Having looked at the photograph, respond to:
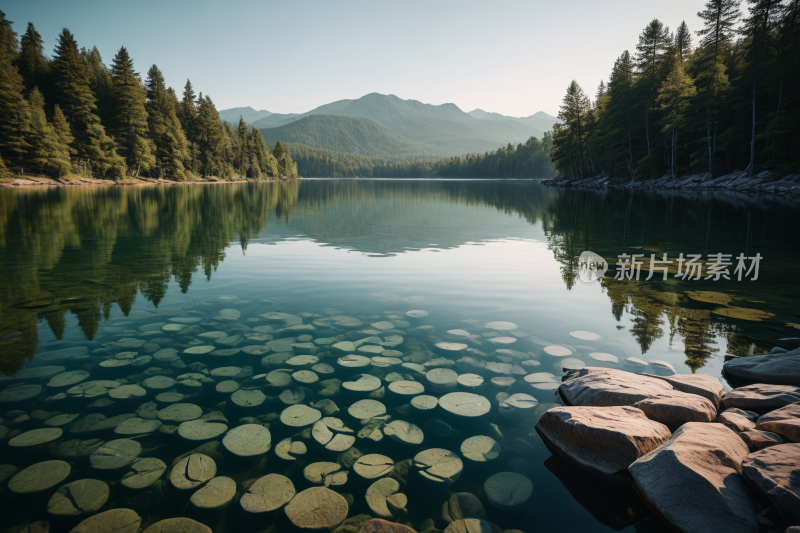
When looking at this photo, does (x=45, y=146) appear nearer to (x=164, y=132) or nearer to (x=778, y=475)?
(x=164, y=132)

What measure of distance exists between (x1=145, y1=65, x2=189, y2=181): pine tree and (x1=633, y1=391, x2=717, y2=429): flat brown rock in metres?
83.4

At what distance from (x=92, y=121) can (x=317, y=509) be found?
254 ft

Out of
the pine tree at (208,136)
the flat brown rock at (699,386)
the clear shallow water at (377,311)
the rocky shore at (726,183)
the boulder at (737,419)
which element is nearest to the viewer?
the clear shallow water at (377,311)

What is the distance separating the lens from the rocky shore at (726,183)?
37.1 meters

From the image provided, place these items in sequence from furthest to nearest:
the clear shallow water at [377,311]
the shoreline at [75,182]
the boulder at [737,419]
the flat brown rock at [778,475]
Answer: the shoreline at [75,182] → the boulder at [737,419] → the clear shallow water at [377,311] → the flat brown rock at [778,475]

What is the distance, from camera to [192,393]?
16.7ft

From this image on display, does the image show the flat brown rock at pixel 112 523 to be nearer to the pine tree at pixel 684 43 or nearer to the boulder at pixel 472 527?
the boulder at pixel 472 527

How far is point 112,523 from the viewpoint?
316cm

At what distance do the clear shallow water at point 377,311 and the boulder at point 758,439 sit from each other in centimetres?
138

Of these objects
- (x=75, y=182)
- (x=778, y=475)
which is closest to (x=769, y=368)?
(x=778, y=475)

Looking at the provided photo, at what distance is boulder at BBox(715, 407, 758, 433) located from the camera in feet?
13.7

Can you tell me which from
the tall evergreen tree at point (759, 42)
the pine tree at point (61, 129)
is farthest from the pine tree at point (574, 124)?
the pine tree at point (61, 129)

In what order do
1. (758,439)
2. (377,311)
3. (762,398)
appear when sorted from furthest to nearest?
1. (377,311)
2. (762,398)
3. (758,439)

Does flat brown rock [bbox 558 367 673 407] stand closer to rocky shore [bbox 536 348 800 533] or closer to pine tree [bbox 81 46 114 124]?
rocky shore [bbox 536 348 800 533]
